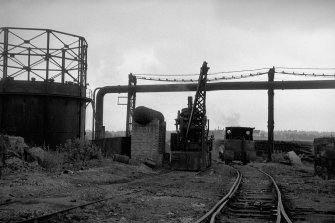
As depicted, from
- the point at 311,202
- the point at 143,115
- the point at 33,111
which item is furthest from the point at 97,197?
the point at 143,115

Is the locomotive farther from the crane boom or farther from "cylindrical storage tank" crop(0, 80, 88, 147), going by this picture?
"cylindrical storage tank" crop(0, 80, 88, 147)

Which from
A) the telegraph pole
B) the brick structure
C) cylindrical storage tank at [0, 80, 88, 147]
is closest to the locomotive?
the telegraph pole

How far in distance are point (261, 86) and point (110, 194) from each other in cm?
2037

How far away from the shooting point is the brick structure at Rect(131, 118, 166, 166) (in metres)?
20.8

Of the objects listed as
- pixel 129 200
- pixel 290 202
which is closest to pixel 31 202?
pixel 129 200

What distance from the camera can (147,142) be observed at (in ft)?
68.6

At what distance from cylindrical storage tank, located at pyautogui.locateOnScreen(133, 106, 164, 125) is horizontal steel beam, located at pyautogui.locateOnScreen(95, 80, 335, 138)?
382 inches

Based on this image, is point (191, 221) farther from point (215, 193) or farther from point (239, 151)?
point (239, 151)

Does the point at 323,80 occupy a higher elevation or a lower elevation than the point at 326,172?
higher

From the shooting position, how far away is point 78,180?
1262cm

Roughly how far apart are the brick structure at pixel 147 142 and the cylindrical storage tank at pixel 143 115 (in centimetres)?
26

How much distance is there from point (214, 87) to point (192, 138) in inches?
406

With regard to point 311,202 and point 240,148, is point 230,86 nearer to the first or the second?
point 240,148

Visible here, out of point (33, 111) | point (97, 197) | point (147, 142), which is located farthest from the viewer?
point (147, 142)
